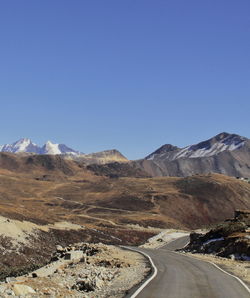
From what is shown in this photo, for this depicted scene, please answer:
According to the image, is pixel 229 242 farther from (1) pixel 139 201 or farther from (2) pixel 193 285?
(1) pixel 139 201

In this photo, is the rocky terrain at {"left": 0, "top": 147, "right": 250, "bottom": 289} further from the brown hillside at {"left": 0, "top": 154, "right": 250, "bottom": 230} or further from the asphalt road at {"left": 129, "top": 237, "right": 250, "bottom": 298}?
the asphalt road at {"left": 129, "top": 237, "right": 250, "bottom": 298}

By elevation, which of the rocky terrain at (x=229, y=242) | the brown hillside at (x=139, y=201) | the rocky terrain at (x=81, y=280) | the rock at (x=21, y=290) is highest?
the brown hillside at (x=139, y=201)

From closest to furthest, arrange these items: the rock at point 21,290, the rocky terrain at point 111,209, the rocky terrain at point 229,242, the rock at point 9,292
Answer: the rock at point 9,292 < the rock at point 21,290 < the rocky terrain at point 229,242 < the rocky terrain at point 111,209

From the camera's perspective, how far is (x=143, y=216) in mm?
142250

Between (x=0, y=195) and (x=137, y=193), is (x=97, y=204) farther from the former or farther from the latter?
(x=0, y=195)

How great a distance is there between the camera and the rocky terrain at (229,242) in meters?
40.6

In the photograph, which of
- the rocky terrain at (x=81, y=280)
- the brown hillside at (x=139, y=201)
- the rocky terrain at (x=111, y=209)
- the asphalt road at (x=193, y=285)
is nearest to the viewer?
the asphalt road at (x=193, y=285)

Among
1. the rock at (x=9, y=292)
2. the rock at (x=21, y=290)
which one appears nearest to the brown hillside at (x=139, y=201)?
the rock at (x=21, y=290)

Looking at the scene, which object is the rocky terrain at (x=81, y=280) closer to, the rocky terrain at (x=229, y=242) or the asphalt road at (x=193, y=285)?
the asphalt road at (x=193, y=285)

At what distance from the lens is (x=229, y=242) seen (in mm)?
45625

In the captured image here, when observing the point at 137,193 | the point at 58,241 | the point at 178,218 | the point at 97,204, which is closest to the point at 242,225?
the point at 58,241

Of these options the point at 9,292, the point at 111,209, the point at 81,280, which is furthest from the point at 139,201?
the point at 9,292

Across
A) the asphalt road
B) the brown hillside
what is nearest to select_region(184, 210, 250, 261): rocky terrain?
the asphalt road

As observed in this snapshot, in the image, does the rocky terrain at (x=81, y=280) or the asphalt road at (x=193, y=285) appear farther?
the rocky terrain at (x=81, y=280)
